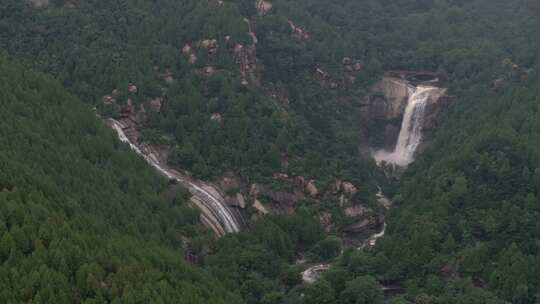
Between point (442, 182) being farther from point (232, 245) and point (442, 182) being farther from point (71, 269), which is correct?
point (71, 269)

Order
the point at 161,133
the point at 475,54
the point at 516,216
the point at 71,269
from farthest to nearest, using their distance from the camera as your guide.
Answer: the point at 475,54, the point at 161,133, the point at 516,216, the point at 71,269

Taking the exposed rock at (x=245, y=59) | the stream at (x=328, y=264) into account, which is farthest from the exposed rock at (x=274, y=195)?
the exposed rock at (x=245, y=59)

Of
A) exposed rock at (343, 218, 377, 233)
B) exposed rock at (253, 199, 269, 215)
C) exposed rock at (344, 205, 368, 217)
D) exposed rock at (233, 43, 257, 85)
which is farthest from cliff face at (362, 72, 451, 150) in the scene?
exposed rock at (253, 199, 269, 215)

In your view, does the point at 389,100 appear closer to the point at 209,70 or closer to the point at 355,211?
the point at 209,70

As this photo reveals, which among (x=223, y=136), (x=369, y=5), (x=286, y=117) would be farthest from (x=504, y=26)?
(x=223, y=136)

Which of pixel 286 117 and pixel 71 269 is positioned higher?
pixel 71 269

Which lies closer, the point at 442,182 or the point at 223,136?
the point at 442,182

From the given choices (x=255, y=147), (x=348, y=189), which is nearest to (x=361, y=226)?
(x=348, y=189)
